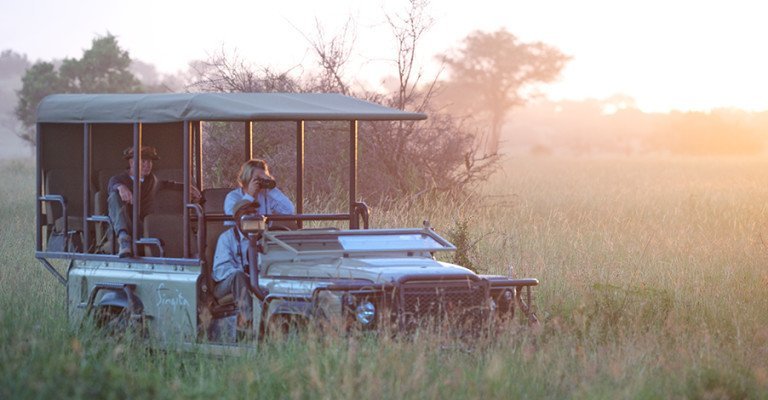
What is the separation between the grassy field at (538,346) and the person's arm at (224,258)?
1.78 ft

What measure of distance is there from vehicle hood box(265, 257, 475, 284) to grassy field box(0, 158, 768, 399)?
41 centimetres

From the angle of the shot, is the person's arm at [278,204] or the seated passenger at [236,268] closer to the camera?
the seated passenger at [236,268]

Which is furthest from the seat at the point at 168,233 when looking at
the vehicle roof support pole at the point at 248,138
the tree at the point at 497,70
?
the tree at the point at 497,70

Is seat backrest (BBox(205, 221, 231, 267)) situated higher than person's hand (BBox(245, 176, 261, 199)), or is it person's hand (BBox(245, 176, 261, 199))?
person's hand (BBox(245, 176, 261, 199))

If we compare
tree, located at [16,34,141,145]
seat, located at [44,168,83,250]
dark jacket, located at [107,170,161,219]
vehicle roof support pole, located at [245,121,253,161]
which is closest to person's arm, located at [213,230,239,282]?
dark jacket, located at [107,170,161,219]

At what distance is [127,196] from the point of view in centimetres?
895

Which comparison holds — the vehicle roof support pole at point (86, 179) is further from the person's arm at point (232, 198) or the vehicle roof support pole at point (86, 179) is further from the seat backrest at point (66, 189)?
the person's arm at point (232, 198)

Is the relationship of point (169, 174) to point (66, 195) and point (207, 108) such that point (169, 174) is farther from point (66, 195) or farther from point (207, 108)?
point (207, 108)

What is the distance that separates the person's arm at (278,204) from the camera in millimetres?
8844

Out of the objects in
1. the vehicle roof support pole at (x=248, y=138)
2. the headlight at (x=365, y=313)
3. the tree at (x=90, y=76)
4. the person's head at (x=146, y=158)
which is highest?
the tree at (x=90, y=76)

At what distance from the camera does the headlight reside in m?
7.23

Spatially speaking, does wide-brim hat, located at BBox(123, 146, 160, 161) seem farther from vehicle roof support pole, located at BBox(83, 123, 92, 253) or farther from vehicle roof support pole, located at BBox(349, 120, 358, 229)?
vehicle roof support pole, located at BBox(349, 120, 358, 229)

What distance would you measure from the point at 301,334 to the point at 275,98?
2.01 meters

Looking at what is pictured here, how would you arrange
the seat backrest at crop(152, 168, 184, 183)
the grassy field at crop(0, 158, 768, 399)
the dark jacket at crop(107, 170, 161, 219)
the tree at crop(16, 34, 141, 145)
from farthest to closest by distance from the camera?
the tree at crop(16, 34, 141, 145) < the seat backrest at crop(152, 168, 184, 183) < the dark jacket at crop(107, 170, 161, 219) < the grassy field at crop(0, 158, 768, 399)
